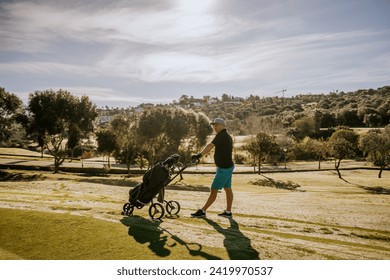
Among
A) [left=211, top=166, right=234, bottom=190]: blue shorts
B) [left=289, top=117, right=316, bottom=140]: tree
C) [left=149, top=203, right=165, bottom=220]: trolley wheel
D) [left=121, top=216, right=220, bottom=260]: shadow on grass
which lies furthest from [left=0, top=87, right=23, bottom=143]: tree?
[left=289, top=117, right=316, bottom=140]: tree

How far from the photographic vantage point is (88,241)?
6859 mm

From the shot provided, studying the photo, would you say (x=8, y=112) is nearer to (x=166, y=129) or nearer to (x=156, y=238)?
(x=166, y=129)

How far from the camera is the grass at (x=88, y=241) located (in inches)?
254

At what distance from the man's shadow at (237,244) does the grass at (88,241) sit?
240mm

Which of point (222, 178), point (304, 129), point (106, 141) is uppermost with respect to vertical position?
point (304, 129)

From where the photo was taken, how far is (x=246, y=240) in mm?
6977

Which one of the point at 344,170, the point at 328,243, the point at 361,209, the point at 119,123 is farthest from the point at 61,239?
the point at 344,170

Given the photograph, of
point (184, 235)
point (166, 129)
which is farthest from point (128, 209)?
point (166, 129)

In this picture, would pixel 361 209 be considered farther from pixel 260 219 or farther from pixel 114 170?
pixel 114 170

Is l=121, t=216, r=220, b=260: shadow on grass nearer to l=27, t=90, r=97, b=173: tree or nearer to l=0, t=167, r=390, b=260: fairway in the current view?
l=0, t=167, r=390, b=260: fairway

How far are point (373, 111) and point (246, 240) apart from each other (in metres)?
60.4

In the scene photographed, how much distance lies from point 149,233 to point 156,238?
31cm

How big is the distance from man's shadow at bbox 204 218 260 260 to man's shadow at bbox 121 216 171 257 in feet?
4.25

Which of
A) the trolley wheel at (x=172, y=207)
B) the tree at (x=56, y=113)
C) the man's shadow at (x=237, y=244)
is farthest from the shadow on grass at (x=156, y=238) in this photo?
the tree at (x=56, y=113)
